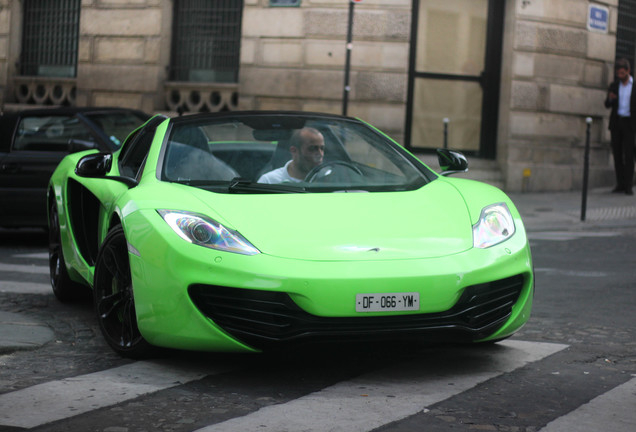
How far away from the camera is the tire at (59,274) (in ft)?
24.1

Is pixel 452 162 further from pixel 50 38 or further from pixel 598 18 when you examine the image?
pixel 50 38

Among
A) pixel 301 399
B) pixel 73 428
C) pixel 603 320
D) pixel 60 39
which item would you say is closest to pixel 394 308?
pixel 301 399

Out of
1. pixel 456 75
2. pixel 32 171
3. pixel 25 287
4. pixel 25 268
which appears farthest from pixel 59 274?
pixel 456 75

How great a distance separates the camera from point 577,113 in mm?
18375

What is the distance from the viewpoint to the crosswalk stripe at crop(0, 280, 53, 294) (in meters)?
7.85

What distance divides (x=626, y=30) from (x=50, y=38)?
10.4m

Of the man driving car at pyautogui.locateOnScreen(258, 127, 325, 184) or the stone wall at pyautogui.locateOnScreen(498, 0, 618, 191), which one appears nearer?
the man driving car at pyautogui.locateOnScreen(258, 127, 325, 184)

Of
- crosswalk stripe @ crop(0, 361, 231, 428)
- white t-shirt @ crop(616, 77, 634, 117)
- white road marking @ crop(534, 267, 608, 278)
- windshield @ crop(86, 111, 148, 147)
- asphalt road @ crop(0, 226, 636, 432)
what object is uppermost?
white t-shirt @ crop(616, 77, 634, 117)

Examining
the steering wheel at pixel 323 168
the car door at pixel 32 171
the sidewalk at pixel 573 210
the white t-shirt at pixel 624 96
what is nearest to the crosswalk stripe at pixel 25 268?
the car door at pixel 32 171

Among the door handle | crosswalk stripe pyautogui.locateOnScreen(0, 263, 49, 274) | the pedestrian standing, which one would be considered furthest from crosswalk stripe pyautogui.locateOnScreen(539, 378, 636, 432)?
the pedestrian standing

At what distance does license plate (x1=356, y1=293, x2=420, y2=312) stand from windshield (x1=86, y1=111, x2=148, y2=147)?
21.4 feet

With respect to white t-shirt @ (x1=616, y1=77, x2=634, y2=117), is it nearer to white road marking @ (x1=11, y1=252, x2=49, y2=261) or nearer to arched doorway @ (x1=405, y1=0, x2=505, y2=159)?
arched doorway @ (x1=405, y1=0, x2=505, y2=159)

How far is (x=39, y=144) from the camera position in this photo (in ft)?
36.7

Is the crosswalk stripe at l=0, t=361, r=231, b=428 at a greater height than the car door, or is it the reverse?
the car door
